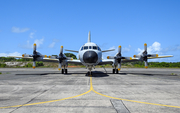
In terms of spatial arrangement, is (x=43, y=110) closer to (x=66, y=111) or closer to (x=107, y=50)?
(x=66, y=111)

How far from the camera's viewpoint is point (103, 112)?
4.66m

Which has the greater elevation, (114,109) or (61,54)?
(61,54)

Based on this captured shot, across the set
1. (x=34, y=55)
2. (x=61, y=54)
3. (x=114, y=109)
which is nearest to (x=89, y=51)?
(x=61, y=54)

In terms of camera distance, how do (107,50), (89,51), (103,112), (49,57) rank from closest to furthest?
1. (103,112)
2. (89,51)
3. (49,57)
4. (107,50)

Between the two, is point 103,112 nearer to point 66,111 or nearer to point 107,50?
point 66,111

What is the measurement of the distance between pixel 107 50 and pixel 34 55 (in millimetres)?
12591

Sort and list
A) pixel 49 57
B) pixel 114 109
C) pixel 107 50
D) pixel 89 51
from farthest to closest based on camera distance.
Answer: pixel 107 50 < pixel 49 57 < pixel 89 51 < pixel 114 109

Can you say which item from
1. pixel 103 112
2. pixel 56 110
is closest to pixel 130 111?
pixel 103 112

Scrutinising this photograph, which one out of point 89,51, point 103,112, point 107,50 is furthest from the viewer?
point 107,50

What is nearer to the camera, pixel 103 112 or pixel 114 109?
pixel 103 112

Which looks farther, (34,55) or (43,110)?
(34,55)

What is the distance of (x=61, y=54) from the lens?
2339 cm

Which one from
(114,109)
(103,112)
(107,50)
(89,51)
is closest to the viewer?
(103,112)

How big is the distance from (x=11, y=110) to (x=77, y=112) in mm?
2316
